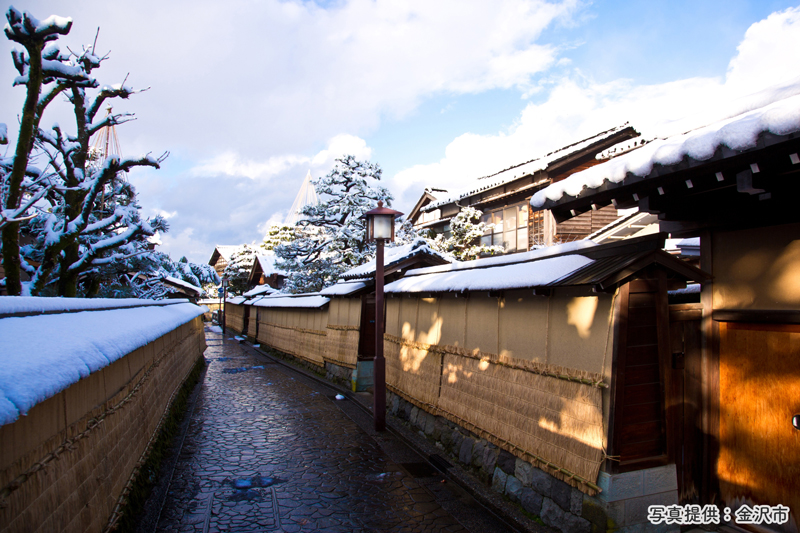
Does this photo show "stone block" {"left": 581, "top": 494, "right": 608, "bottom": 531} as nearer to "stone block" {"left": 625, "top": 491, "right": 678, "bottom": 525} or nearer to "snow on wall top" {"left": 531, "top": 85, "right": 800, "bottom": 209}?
"stone block" {"left": 625, "top": 491, "right": 678, "bottom": 525}

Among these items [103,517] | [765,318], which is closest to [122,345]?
[103,517]

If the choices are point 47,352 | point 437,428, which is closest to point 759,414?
point 437,428

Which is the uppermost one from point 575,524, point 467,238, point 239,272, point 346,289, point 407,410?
point 467,238

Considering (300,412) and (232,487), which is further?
(300,412)

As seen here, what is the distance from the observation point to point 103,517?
4.89 meters

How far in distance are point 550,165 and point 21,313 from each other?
54.8 ft

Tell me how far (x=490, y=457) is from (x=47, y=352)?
6277mm

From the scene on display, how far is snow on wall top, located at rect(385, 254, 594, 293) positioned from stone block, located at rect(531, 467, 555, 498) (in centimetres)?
251

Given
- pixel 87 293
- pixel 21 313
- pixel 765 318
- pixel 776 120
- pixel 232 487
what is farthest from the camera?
pixel 87 293

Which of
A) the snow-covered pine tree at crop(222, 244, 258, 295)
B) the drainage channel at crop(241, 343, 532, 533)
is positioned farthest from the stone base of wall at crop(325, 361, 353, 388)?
the snow-covered pine tree at crop(222, 244, 258, 295)

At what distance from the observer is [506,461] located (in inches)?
279

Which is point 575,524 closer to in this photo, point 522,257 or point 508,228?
point 522,257

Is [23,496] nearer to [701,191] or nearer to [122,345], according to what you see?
[122,345]

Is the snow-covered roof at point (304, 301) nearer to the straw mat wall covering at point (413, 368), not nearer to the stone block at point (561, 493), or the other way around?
the straw mat wall covering at point (413, 368)
